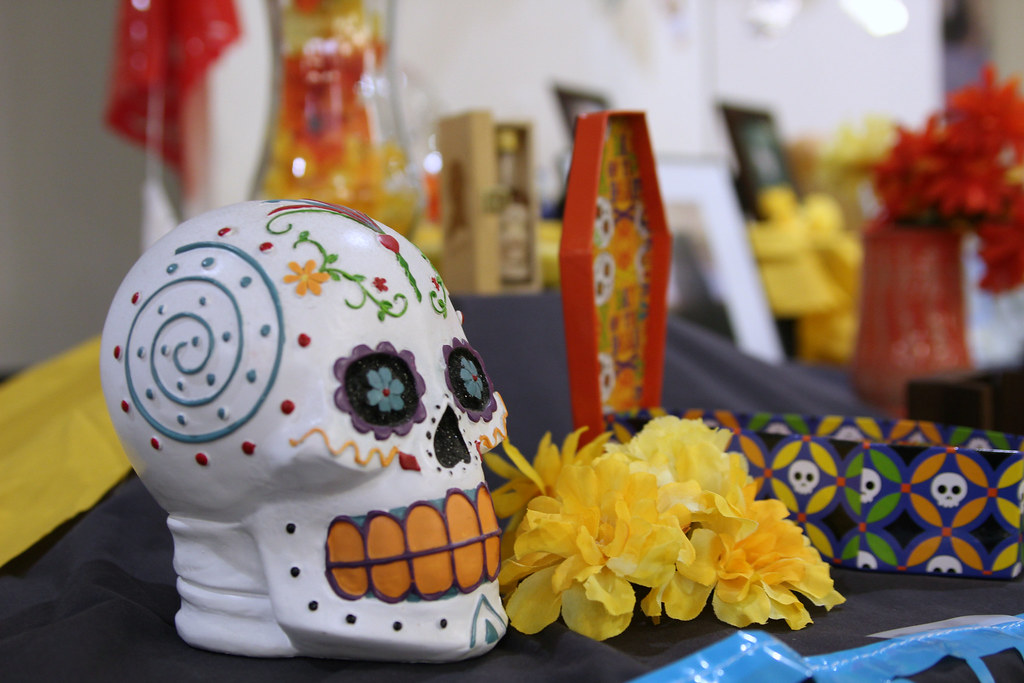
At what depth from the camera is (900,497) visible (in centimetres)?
76

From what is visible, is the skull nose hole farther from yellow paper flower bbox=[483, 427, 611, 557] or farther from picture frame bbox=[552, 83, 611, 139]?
picture frame bbox=[552, 83, 611, 139]

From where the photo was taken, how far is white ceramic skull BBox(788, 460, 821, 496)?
30.8 inches

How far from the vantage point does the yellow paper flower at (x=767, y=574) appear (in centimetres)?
63

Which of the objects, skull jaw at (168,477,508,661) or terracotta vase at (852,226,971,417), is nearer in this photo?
skull jaw at (168,477,508,661)

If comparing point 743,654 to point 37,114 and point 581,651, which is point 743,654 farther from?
point 37,114

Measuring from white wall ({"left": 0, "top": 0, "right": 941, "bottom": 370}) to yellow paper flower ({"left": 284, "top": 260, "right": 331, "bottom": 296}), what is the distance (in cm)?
128

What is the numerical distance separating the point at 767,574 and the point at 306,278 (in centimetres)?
39

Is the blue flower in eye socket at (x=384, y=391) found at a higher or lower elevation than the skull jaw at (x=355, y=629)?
higher

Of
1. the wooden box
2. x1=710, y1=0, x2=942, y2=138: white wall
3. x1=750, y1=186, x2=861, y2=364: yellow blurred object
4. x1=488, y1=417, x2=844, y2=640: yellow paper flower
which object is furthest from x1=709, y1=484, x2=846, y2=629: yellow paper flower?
x1=710, y1=0, x2=942, y2=138: white wall

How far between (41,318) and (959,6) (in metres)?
3.76

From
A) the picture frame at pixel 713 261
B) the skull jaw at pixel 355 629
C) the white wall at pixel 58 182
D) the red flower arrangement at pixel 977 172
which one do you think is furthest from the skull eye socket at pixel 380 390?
the white wall at pixel 58 182

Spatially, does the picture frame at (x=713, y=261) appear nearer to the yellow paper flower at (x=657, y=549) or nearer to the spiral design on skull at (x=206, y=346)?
the yellow paper flower at (x=657, y=549)

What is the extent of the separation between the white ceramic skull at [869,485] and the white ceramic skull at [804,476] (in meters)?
0.04

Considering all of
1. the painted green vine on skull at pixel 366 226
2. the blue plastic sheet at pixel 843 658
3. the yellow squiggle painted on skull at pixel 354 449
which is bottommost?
the blue plastic sheet at pixel 843 658
